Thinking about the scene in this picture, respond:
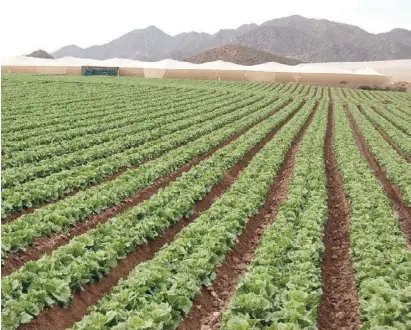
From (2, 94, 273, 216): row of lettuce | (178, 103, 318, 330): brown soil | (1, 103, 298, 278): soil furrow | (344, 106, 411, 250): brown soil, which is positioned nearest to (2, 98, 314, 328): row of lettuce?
(178, 103, 318, 330): brown soil

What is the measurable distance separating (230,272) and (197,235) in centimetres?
111

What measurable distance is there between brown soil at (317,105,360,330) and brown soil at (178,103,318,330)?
1.55 meters

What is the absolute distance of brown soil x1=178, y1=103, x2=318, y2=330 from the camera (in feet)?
24.4

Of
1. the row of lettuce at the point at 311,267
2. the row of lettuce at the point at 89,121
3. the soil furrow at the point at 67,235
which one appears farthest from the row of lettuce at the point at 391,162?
the row of lettuce at the point at 89,121

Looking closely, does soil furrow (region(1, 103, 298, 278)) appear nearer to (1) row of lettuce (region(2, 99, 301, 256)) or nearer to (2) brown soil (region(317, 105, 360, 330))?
(1) row of lettuce (region(2, 99, 301, 256))

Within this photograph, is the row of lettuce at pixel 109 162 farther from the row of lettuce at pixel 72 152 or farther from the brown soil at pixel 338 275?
the brown soil at pixel 338 275

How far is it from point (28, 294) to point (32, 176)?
7.61 m

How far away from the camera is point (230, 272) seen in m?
9.30

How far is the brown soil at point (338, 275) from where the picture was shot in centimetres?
787

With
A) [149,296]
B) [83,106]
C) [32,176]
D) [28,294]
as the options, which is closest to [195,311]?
[149,296]

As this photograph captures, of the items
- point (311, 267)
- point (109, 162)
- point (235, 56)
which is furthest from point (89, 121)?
point (235, 56)

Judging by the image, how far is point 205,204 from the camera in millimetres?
13477

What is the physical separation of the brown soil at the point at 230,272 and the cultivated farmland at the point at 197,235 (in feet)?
0.11

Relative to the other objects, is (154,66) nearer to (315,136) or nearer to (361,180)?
(315,136)
